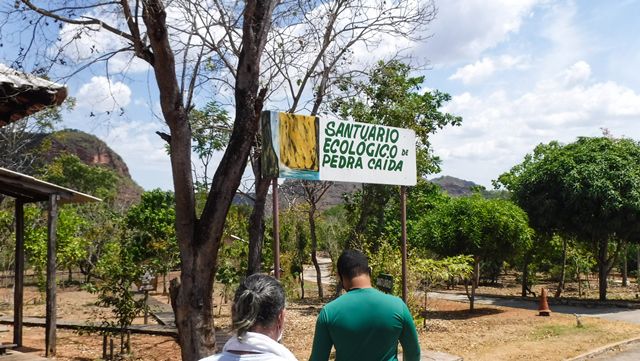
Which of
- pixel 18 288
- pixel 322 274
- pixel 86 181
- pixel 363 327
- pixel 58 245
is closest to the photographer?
pixel 363 327

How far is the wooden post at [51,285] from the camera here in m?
10.2

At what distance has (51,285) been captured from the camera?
Result: 1048 centimetres

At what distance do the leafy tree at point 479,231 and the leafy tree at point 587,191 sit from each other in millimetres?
3248

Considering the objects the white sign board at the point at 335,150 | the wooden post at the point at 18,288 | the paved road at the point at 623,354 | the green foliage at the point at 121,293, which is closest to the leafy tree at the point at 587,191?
the paved road at the point at 623,354

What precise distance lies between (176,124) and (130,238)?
14590 millimetres

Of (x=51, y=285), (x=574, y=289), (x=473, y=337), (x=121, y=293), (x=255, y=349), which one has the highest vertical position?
(x=255, y=349)

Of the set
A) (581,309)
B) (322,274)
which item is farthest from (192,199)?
(322,274)

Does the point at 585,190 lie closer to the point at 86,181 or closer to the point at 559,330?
the point at 559,330

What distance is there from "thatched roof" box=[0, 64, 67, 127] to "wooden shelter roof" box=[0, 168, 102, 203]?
A: 4.24 m

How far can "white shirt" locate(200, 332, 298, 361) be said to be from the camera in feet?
7.16

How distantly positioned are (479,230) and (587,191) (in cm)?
492

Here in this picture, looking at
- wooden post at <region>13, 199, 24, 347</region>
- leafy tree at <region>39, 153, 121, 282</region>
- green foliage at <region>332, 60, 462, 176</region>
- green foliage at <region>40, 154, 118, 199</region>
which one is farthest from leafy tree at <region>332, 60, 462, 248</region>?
green foliage at <region>40, 154, 118, 199</region>

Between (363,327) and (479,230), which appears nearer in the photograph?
(363,327)

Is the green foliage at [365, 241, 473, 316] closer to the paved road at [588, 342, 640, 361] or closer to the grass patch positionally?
the grass patch
